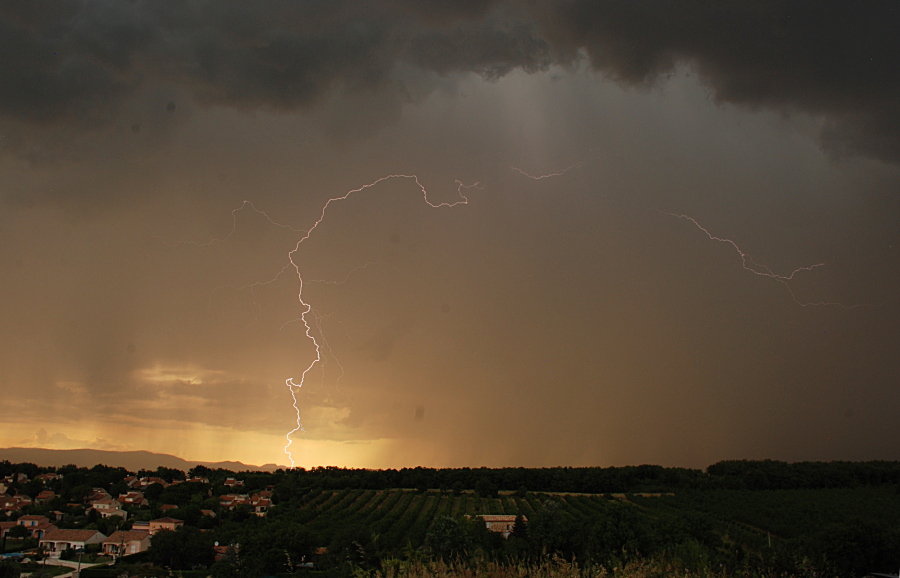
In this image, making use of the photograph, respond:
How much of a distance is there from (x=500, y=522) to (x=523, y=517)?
5.83 feet

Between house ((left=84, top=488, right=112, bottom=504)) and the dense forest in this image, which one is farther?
house ((left=84, top=488, right=112, bottom=504))

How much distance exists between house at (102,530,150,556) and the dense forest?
2301 mm

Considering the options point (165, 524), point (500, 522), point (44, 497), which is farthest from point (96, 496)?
point (500, 522)

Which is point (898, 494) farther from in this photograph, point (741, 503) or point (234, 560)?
point (234, 560)

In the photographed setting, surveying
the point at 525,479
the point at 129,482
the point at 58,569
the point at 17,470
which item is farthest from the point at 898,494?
the point at 17,470

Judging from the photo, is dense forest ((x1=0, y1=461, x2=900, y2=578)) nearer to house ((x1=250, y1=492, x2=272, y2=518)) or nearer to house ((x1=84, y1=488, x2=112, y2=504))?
house ((x1=250, y1=492, x2=272, y2=518))

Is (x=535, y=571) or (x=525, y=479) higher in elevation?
(x=535, y=571)

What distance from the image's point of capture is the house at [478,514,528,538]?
4250 centimetres

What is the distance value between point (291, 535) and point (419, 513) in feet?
67.0

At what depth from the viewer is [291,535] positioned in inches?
1379

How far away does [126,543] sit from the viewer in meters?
41.0

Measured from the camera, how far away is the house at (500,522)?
4250 centimetres

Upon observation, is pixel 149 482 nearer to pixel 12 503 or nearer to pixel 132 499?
pixel 132 499

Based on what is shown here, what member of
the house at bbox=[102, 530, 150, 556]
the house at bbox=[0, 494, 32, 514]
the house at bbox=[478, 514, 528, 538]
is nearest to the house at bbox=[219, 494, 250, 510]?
the house at bbox=[102, 530, 150, 556]
